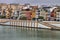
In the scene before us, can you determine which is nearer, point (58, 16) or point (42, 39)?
point (42, 39)

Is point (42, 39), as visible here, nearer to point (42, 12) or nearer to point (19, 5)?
point (42, 12)

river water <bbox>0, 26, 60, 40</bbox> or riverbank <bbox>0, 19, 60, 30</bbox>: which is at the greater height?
riverbank <bbox>0, 19, 60, 30</bbox>

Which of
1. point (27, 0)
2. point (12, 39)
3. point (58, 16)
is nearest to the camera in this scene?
point (12, 39)

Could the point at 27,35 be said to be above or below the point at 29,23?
below

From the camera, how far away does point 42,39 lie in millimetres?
8258

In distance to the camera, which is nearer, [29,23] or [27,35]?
[27,35]

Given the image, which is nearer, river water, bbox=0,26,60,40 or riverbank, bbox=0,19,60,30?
river water, bbox=0,26,60,40

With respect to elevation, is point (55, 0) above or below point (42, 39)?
above

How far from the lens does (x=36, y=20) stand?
13.0m

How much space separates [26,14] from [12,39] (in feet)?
18.3

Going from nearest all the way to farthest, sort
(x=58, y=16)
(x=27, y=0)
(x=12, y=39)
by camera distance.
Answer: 1. (x=12, y=39)
2. (x=58, y=16)
3. (x=27, y=0)

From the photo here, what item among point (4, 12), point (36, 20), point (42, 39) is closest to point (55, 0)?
point (36, 20)

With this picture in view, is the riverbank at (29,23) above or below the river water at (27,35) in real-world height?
above

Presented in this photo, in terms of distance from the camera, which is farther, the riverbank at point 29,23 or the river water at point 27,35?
the riverbank at point 29,23
